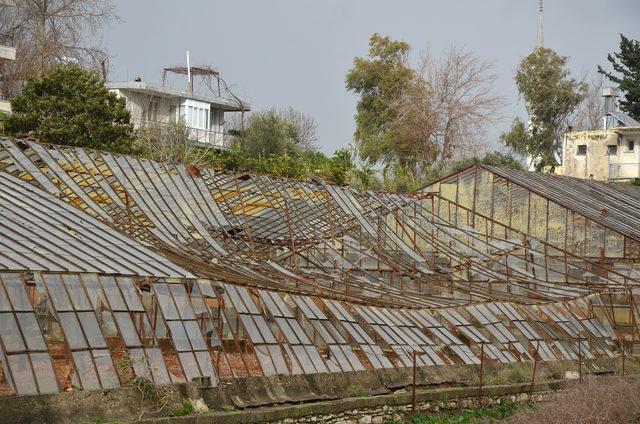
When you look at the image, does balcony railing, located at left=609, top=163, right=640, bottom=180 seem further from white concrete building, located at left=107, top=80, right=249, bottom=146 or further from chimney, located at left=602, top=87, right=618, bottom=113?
white concrete building, located at left=107, top=80, right=249, bottom=146

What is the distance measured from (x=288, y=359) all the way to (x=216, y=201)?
15.9m

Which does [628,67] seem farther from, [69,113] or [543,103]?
[69,113]

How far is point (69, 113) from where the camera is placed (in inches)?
2128

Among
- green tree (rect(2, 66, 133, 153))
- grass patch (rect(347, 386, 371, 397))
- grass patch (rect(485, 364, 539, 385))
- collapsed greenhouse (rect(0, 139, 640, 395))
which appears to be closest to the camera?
collapsed greenhouse (rect(0, 139, 640, 395))

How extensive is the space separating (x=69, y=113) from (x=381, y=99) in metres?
38.4

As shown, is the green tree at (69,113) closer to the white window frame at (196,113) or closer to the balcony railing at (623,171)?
the white window frame at (196,113)

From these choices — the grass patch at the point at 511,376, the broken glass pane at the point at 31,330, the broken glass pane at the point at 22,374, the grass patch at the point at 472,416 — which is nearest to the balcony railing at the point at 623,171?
the grass patch at the point at 511,376

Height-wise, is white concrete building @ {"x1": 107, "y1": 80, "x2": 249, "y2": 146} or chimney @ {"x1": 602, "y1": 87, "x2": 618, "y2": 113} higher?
chimney @ {"x1": 602, "y1": 87, "x2": 618, "y2": 113}

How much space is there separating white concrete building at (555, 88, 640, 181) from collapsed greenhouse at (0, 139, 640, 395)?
23.7 meters

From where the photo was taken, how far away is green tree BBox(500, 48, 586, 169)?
88.5 meters

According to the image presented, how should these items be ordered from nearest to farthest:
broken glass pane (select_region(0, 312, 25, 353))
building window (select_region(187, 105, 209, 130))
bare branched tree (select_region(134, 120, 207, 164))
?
broken glass pane (select_region(0, 312, 25, 353))
bare branched tree (select_region(134, 120, 207, 164))
building window (select_region(187, 105, 209, 130))

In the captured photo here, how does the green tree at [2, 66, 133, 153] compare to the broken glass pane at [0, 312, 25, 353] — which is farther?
the green tree at [2, 66, 133, 153]

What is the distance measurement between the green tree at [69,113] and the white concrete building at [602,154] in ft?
129

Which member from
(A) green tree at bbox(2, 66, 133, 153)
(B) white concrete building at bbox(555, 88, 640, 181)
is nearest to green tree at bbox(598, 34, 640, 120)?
(B) white concrete building at bbox(555, 88, 640, 181)
